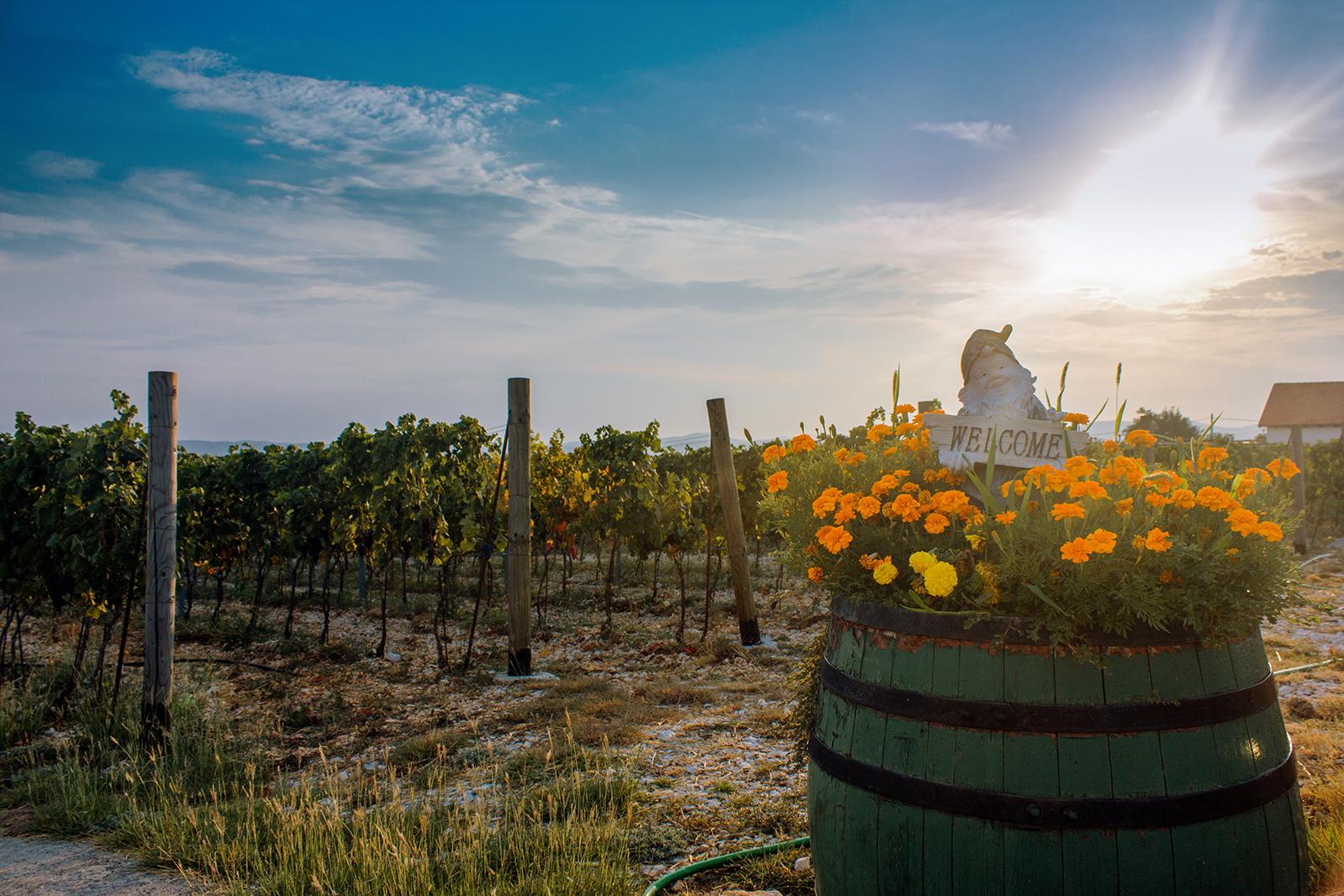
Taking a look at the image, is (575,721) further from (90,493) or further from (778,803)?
(90,493)

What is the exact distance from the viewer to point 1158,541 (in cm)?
210

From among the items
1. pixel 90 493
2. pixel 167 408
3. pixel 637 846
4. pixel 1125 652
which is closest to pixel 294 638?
pixel 90 493

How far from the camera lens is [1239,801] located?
7.04ft

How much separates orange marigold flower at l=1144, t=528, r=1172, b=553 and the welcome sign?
64cm

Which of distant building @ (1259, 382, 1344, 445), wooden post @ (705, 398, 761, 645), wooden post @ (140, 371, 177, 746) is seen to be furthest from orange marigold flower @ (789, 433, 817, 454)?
distant building @ (1259, 382, 1344, 445)

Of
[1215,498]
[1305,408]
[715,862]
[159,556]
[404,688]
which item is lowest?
[404,688]

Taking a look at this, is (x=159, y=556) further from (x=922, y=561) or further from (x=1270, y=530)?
(x=1270, y=530)

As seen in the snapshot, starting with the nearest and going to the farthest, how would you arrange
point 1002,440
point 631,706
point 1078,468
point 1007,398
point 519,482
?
point 1078,468 → point 1002,440 → point 1007,398 → point 631,706 → point 519,482

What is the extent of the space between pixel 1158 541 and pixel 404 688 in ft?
23.3

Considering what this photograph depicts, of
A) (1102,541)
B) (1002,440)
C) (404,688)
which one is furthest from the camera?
(404,688)

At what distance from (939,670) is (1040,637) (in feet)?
0.86

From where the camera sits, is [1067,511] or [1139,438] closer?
[1067,511]

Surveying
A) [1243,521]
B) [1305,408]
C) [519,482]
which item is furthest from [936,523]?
[1305,408]

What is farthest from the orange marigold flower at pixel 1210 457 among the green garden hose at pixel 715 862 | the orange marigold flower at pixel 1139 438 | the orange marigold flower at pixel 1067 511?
the green garden hose at pixel 715 862
